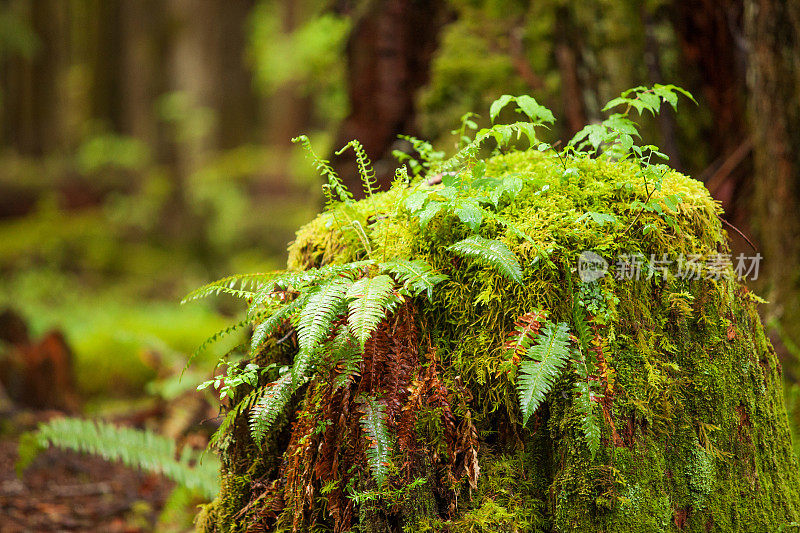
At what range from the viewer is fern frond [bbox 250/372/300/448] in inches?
70.7

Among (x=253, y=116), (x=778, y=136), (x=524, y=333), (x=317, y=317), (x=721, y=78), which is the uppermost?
(x=253, y=116)

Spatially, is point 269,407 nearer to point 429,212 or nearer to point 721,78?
point 429,212

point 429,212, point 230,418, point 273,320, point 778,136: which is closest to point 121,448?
point 230,418

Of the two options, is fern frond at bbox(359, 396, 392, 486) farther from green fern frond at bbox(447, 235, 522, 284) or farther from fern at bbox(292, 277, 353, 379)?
green fern frond at bbox(447, 235, 522, 284)

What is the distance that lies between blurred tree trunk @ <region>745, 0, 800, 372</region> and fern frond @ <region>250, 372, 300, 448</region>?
3420 millimetres

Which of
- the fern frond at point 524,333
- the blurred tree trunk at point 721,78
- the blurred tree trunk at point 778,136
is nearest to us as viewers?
the fern frond at point 524,333

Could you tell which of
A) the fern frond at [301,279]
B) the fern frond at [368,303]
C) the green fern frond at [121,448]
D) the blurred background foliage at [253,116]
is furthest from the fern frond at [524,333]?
the green fern frond at [121,448]

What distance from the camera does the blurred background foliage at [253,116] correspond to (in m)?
4.30

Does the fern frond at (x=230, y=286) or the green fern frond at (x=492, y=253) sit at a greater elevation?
the fern frond at (x=230, y=286)

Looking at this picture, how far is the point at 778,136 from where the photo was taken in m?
3.69

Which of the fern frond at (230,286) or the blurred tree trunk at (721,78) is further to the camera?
the blurred tree trunk at (721,78)

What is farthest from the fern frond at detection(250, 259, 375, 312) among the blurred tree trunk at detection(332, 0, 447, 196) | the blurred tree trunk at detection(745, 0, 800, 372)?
the blurred tree trunk at detection(332, 0, 447, 196)

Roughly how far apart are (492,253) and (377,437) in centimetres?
69

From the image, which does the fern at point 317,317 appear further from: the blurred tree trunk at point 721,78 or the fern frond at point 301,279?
the blurred tree trunk at point 721,78
